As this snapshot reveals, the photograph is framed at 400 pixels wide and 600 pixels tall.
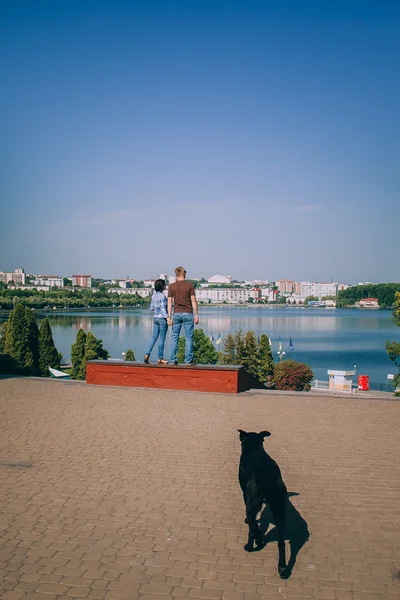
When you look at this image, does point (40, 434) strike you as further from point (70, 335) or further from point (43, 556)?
point (70, 335)

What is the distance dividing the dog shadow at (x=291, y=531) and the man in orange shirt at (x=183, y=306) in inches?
215

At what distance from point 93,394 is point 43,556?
5979 millimetres

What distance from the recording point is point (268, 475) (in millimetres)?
3822

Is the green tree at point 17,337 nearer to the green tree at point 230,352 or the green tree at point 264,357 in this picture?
the green tree at point 230,352

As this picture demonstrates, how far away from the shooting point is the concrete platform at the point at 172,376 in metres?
10.0

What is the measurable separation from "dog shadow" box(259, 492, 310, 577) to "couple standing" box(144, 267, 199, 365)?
5324mm

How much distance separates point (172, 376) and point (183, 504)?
5420mm

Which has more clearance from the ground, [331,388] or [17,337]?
[17,337]

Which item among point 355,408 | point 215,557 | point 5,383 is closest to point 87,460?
point 215,557

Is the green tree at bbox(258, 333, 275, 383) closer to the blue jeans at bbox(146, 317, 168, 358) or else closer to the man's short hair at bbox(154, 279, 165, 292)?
the blue jeans at bbox(146, 317, 168, 358)

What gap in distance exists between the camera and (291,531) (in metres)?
4.38

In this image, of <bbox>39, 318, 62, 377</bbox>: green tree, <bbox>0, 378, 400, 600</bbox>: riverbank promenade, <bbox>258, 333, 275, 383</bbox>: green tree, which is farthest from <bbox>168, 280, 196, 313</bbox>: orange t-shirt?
<bbox>39, 318, 62, 377</bbox>: green tree

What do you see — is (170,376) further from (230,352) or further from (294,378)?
(230,352)

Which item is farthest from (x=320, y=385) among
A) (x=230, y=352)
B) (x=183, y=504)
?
(x=183, y=504)
